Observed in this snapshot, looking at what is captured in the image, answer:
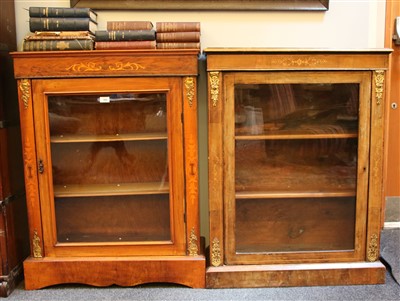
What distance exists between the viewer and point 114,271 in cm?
165

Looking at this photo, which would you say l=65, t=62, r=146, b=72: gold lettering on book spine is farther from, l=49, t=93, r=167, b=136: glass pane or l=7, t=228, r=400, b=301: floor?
l=7, t=228, r=400, b=301: floor

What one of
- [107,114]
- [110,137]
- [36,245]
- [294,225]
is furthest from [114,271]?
[294,225]

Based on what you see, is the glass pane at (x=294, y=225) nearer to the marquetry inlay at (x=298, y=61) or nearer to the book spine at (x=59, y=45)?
the marquetry inlay at (x=298, y=61)

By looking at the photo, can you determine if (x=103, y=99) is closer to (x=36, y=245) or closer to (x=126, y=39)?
(x=126, y=39)

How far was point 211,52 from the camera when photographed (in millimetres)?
1523

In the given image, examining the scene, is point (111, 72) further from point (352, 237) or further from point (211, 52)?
point (352, 237)

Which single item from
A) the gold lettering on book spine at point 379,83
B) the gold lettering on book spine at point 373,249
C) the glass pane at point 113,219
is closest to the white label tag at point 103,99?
the glass pane at point 113,219

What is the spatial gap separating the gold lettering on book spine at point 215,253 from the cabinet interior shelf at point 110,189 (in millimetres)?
306

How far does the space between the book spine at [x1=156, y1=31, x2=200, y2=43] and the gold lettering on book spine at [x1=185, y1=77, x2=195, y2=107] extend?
19cm

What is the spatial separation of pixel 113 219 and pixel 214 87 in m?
0.76

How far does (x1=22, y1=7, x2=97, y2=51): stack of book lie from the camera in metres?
1.56

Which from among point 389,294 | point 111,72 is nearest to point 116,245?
point 111,72

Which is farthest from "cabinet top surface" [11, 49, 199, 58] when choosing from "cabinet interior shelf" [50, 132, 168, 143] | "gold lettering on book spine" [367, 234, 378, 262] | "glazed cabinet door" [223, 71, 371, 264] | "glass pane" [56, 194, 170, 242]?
"gold lettering on book spine" [367, 234, 378, 262]

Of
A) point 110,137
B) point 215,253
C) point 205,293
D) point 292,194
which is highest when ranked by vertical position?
point 110,137
